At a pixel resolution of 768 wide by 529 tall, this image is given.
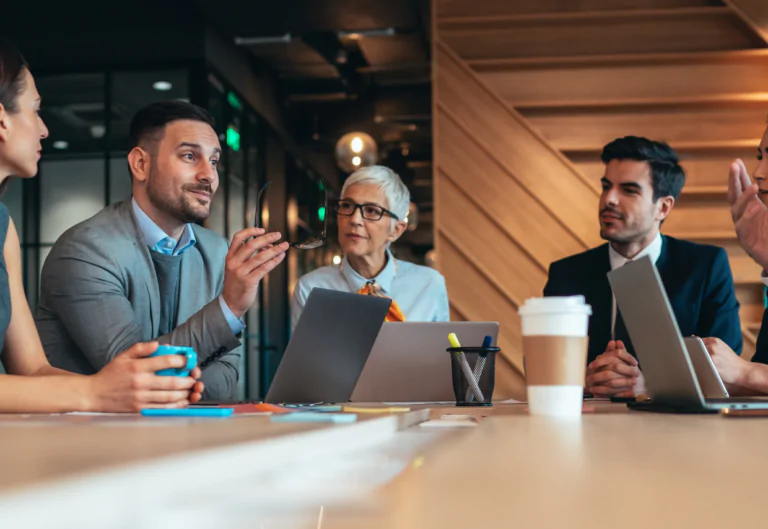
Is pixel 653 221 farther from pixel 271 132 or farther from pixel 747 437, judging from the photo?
pixel 271 132

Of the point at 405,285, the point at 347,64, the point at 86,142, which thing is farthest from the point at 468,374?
the point at 347,64

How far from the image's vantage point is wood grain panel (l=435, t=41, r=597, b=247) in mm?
4586

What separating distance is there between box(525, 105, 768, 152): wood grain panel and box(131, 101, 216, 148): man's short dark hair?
249 cm

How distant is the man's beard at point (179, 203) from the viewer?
8.82 ft

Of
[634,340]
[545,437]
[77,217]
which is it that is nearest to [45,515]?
[545,437]

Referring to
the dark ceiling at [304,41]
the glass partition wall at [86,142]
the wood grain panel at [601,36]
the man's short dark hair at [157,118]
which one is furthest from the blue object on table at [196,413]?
the glass partition wall at [86,142]

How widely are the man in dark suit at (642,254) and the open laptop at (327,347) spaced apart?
4.28ft

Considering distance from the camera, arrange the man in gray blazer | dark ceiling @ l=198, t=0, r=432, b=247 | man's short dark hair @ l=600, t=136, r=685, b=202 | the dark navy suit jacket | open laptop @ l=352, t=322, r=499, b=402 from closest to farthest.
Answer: open laptop @ l=352, t=322, r=499, b=402
the man in gray blazer
the dark navy suit jacket
man's short dark hair @ l=600, t=136, r=685, b=202
dark ceiling @ l=198, t=0, r=432, b=247

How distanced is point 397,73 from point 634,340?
6875mm

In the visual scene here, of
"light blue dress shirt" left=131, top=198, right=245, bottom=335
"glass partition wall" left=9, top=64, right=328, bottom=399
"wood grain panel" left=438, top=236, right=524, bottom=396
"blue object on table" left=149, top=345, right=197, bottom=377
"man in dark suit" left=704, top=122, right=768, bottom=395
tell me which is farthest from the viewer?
"glass partition wall" left=9, top=64, right=328, bottom=399

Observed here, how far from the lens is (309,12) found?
19.3 ft

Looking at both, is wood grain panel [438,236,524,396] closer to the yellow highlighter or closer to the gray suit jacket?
the gray suit jacket

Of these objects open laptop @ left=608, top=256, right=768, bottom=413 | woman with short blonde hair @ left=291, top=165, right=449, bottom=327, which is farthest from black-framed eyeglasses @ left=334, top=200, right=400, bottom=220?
open laptop @ left=608, top=256, right=768, bottom=413

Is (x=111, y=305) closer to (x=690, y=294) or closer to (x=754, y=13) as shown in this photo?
(x=690, y=294)
